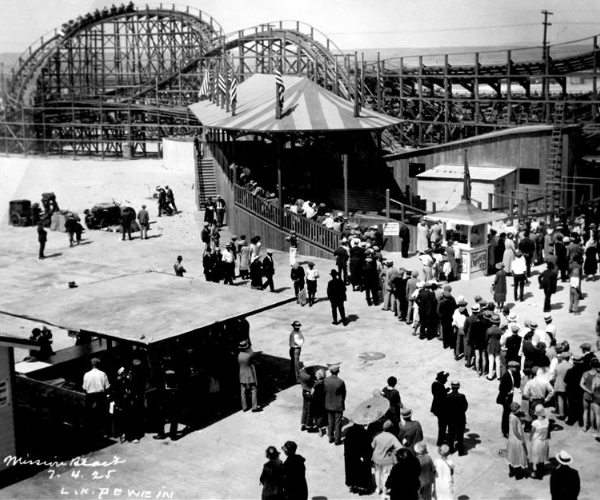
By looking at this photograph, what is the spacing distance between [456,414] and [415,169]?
27.5 m

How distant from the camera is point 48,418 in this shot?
14.7 m

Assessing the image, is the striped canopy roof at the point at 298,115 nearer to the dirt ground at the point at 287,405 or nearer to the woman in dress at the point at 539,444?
the dirt ground at the point at 287,405

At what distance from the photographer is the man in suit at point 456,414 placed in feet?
43.9

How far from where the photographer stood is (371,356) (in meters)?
18.8

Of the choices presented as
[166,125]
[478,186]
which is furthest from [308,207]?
[166,125]

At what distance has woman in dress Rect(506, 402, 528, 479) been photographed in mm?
12578

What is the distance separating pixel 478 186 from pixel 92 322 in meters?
23.5

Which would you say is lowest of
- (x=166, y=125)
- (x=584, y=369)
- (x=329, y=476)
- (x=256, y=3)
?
(x=329, y=476)

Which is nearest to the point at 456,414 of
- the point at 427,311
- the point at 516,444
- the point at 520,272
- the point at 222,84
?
the point at 516,444

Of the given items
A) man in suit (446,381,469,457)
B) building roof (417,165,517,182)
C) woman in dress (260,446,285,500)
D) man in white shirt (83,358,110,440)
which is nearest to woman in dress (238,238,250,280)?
man in white shirt (83,358,110,440)

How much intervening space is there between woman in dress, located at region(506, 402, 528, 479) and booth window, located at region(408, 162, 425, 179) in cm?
2784

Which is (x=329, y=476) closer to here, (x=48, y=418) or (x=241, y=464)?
(x=241, y=464)

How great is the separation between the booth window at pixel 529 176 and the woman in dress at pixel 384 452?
1025 inches

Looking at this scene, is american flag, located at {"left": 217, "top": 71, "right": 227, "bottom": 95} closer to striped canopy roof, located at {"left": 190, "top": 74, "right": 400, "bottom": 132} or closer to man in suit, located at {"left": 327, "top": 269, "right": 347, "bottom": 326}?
striped canopy roof, located at {"left": 190, "top": 74, "right": 400, "bottom": 132}
